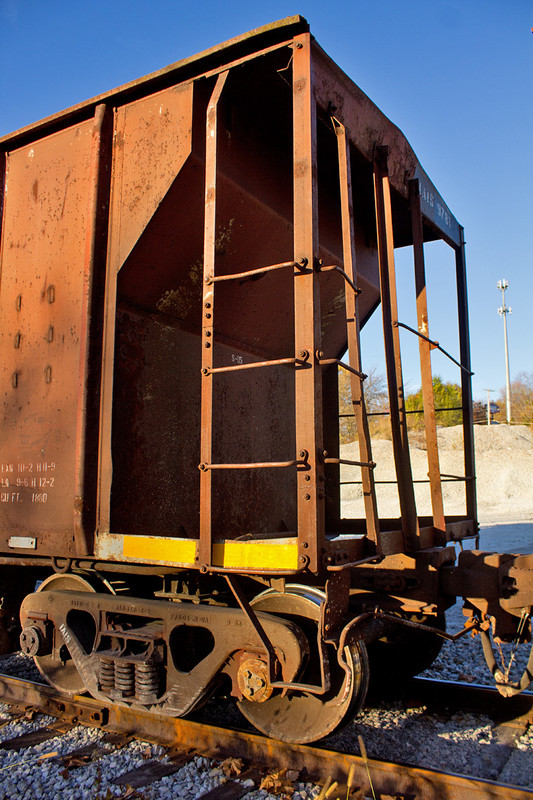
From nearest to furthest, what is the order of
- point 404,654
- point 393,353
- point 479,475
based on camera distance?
point 393,353 < point 404,654 < point 479,475

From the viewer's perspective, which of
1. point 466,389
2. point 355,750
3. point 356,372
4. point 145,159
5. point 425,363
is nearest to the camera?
point 356,372

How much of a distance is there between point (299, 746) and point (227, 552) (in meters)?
1.16

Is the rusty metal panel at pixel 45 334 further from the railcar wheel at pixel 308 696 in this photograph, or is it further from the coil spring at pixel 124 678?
the railcar wheel at pixel 308 696

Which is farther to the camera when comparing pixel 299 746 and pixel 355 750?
pixel 355 750

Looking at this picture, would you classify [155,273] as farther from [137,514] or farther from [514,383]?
[514,383]

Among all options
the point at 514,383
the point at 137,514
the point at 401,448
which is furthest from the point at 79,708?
the point at 514,383

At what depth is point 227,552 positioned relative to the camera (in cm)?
290

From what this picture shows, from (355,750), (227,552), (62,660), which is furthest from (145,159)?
(355,750)

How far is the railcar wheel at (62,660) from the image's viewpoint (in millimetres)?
3822

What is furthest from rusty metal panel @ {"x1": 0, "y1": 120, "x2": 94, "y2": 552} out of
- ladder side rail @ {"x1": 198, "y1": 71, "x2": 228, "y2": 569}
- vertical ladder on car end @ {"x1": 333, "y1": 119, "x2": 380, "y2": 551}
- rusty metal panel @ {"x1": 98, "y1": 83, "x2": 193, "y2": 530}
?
vertical ladder on car end @ {"x1": 333, "y1": 119, "x2": 380, "y2": 551}

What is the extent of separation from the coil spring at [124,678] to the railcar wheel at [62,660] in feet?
1.71

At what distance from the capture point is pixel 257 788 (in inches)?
113

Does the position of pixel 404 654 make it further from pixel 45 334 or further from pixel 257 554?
pixel 45 334

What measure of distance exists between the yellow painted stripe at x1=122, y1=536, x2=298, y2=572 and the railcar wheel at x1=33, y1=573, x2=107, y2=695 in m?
0.77
